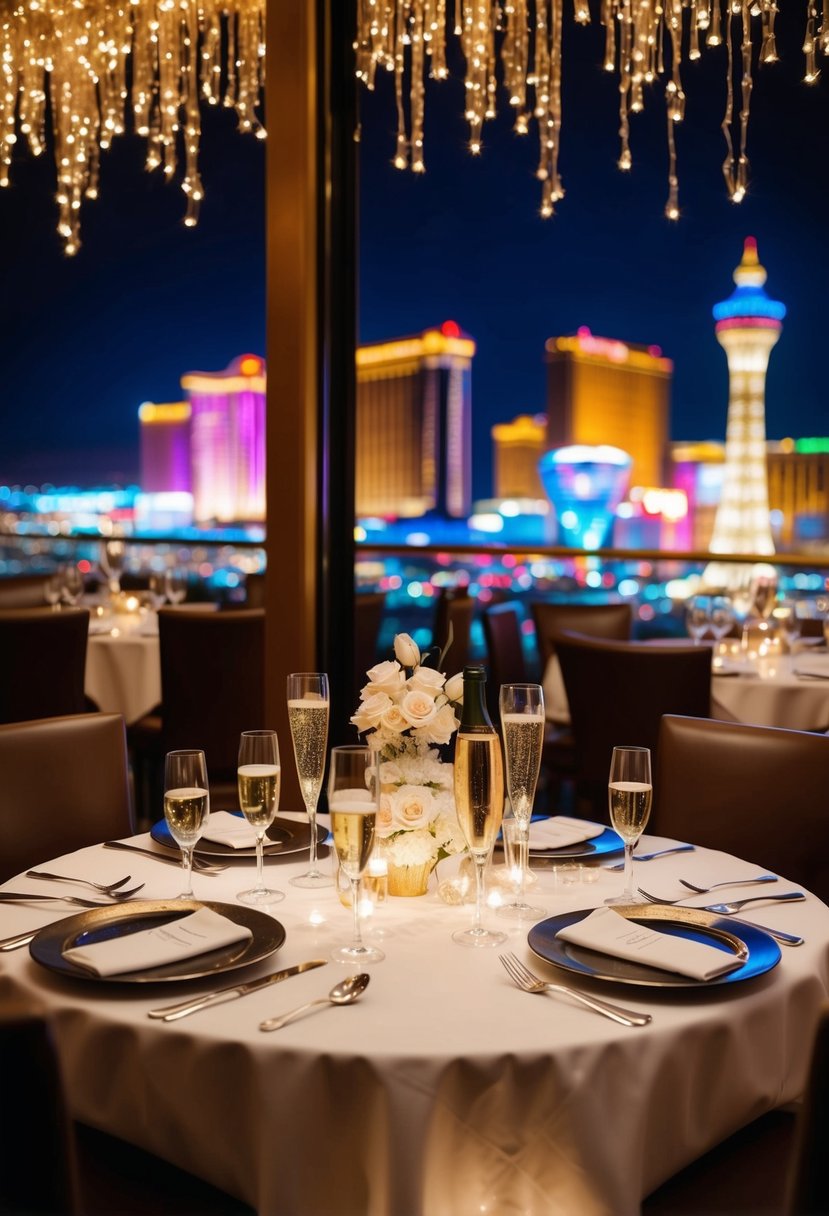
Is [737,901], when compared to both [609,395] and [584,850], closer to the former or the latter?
[584,850]

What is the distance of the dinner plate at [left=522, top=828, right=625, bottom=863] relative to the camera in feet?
5.64

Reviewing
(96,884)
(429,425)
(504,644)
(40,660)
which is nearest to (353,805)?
(96,884)

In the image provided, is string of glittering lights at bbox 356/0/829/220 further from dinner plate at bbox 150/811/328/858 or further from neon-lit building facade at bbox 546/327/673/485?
neon-lit building facade at bbox 546/327/673/485

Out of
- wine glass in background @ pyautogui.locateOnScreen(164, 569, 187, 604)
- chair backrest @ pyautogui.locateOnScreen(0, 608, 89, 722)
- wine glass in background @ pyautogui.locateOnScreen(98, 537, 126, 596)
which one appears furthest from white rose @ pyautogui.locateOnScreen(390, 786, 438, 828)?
wine glass in background @ pyautogui.locateOnScreen(98, 537, 126, 596)

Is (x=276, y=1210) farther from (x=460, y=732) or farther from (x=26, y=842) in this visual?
(x=26, y=842)

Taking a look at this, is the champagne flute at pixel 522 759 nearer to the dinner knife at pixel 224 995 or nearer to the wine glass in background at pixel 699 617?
the dinner knife at pixel 224 995

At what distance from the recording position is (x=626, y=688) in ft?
10.9

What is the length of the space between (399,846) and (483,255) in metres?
9.16

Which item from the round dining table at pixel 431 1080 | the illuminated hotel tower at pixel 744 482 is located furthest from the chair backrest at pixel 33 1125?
the illuminated hotel tower at pixel 744 482

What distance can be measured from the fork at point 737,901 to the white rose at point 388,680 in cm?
44

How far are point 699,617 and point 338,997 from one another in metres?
3.25

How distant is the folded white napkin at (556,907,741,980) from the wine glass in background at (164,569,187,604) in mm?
3966

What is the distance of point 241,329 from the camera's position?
27.9 feet

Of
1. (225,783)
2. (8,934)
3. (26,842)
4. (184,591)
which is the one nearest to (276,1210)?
(8,934)
